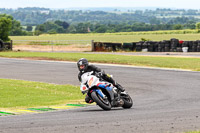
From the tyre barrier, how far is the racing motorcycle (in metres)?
35.5

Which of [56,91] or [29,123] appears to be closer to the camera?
[29,123]

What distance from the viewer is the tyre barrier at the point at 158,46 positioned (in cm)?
4816

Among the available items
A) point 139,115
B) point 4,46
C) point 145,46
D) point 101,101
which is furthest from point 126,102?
point 4,46

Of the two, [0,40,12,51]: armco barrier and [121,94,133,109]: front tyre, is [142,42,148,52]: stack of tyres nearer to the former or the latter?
[0,40,12,51]: armco barrier

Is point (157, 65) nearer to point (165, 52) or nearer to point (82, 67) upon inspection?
point (165, 52)

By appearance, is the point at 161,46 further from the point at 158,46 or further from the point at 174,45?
the point at 174,45

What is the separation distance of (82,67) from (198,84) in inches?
409

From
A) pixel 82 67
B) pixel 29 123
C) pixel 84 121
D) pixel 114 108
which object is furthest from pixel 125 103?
pixel 29 123

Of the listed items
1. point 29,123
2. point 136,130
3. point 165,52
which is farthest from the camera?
point 165,52

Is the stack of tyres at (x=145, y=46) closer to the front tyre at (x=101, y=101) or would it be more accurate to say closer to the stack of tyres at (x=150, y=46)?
the stack of tyres at (x=150, y=46)

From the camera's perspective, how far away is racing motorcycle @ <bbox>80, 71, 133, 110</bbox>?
13.1 metres

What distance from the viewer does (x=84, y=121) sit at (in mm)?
10945

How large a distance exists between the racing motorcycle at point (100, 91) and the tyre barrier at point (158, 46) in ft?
116

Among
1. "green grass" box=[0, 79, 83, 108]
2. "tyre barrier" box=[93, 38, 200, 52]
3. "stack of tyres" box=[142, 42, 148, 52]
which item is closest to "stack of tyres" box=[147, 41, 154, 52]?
"tyre barrier" box=[93, 38, 200, 52]
